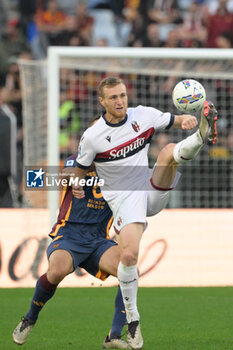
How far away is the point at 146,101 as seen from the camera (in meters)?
13.4

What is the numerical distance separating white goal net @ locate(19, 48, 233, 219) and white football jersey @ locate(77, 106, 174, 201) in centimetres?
573

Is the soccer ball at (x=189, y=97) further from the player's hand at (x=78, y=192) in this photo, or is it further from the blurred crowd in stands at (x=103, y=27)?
the blurred crowd in stands at (x=103, y=27)

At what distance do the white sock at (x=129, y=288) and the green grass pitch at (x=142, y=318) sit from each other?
359 mm

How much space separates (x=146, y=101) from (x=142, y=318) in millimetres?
5446

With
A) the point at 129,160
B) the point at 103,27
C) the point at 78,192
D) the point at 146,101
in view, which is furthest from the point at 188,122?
the point at 103,27

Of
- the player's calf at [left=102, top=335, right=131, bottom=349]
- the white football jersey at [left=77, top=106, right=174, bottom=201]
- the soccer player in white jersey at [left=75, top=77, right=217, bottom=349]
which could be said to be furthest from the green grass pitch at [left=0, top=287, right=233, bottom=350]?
the white football jersey at [left=77, top=106, right=174, bottom=201]

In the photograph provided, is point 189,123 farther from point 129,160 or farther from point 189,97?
point 129,160

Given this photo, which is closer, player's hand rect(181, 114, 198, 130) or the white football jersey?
player's hand rect(181, 114, 198, 130)

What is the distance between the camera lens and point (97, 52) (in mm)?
12164

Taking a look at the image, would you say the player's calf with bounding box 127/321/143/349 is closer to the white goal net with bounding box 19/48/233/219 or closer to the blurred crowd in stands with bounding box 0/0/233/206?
the white goal net with bounding box 19/48/233/219

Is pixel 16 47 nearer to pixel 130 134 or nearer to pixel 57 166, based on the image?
pixel 57 166

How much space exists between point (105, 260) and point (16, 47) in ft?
37.0

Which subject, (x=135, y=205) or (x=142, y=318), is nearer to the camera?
(x=135, y=205)

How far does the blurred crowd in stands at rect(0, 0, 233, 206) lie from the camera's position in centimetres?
1606
